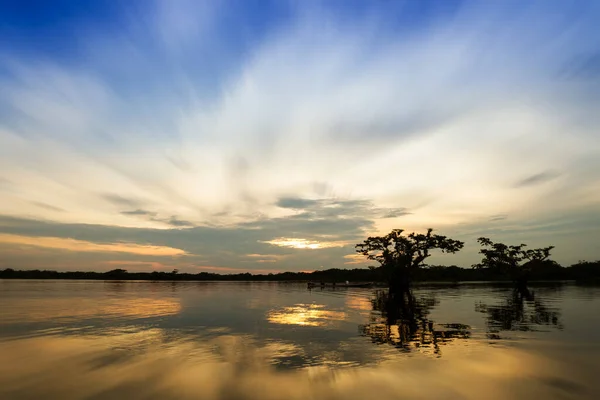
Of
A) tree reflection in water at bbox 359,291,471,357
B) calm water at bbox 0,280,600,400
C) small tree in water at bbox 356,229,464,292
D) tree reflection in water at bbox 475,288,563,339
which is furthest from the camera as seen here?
small tree in water at bbox 356,229,464,292

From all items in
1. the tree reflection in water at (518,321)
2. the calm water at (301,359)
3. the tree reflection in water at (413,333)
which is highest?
the tree reflection in water at (518,321)

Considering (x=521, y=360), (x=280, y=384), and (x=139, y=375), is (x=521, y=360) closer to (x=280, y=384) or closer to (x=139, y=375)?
(x=280, y=384)

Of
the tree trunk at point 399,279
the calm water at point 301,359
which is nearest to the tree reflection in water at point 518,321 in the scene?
the calm water at point 301,359

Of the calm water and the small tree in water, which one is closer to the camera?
the calm water

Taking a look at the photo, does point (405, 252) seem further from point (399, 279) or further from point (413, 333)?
point (413, 333)

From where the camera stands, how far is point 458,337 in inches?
843

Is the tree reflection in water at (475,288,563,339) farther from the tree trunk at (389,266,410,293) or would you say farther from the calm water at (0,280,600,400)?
the tree trunk at (389,266,410,293)

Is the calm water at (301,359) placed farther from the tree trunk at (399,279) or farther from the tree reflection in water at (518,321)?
the tree trunk at (399,279)

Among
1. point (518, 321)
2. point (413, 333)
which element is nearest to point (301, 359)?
point (413, 333)

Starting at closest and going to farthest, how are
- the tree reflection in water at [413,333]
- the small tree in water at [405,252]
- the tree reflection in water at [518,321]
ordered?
the tree reflection in water at [413,333], the tree reflection in water at [518,321], the small tree in water at [405,252]

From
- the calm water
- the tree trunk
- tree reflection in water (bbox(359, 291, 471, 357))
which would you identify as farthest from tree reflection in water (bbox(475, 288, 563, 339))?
the tree trunk

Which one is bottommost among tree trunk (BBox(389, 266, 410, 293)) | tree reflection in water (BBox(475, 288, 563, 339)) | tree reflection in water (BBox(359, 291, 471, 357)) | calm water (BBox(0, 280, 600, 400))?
calm water (BBox(0, 280, 600, 400))

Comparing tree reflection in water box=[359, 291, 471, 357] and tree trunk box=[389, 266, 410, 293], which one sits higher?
tree trunk box=[389, 266, 410, 293]

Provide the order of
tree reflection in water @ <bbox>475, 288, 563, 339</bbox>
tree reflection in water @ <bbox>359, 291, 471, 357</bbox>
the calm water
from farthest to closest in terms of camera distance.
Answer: tree reflection in water @ <bbox>475, 288, 563, 339</bbox>
tree reflection in water @ <bbox>359, 291, 471, 357</bbox>
the calm water
